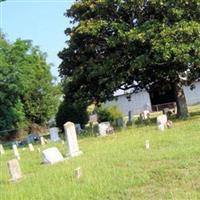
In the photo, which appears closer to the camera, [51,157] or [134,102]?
[51,157]

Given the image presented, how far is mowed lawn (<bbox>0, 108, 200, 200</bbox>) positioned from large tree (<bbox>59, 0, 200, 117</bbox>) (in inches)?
405

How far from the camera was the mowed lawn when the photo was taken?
10.4m

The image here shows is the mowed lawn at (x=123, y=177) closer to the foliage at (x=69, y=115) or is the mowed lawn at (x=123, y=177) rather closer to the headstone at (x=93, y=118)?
the foliage at (x=69, y=115)

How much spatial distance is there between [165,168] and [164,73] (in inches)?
723

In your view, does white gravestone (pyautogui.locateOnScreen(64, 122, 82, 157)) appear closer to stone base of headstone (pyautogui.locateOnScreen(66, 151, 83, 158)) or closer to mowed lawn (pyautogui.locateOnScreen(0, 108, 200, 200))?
stone base of headstone (pyautogui.locateOnScreen(66, 151, 83, 158))

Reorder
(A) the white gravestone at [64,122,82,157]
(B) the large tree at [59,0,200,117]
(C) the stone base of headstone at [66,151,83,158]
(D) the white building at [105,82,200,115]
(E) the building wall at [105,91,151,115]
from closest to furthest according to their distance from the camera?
(C) the stone base of headstone at [66,151,83,158] < (A) the white gravestone at [64,122,82,157] < (B) the large tree at [59,0,200,117] < (D) the white building at [105,82,200,115] < (E) the building wall at [105,91,151,115]

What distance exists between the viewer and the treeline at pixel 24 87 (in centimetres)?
4800

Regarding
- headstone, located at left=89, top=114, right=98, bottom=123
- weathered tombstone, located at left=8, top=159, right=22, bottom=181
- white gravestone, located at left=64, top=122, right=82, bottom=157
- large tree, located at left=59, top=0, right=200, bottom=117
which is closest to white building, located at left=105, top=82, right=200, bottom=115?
headstone, located at left=89, top=114, right=98, bottom=123

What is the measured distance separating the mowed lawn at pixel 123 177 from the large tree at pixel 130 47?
405 inches

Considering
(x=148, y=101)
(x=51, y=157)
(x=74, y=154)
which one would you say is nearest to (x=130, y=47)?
(x=74, y=154)

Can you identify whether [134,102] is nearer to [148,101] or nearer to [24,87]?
[148,101]

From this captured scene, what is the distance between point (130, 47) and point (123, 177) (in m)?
16.8

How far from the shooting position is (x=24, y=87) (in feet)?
158

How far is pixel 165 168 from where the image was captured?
39.6 feet
